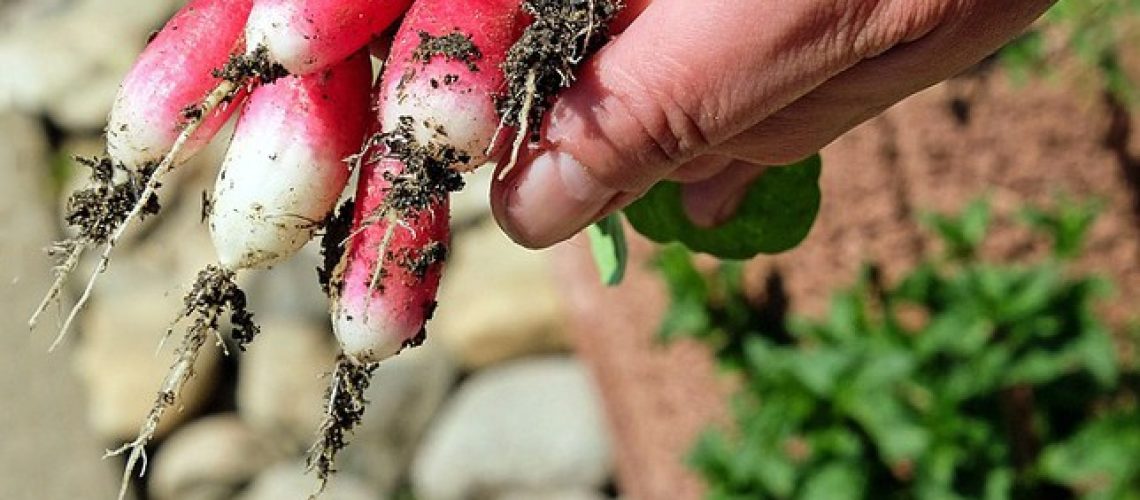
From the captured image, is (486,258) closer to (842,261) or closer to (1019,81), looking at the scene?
(842,261)

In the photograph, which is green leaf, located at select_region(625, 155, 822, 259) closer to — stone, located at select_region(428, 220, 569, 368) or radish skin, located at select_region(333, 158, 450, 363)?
radish skin, located at select_region(333, 158, 450, 363)

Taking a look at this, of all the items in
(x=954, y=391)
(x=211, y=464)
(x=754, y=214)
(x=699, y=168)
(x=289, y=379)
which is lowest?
(x=211, y=464)

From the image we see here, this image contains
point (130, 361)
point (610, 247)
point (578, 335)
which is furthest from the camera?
point (130, 361)

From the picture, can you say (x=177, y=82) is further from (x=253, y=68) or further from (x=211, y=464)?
(x=211, y=464)

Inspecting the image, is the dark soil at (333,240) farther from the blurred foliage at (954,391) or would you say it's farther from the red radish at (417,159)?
the blurred foliage at (954,391)

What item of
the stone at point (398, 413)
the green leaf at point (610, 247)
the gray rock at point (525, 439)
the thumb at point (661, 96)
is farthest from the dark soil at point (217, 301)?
the stone at point (398, 413)

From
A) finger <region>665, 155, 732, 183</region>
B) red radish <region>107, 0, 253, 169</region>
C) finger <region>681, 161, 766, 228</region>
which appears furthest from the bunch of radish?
finger <region>681, 161, 766, 228</region>

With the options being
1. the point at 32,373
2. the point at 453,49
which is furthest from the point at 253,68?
the point at 32,373
